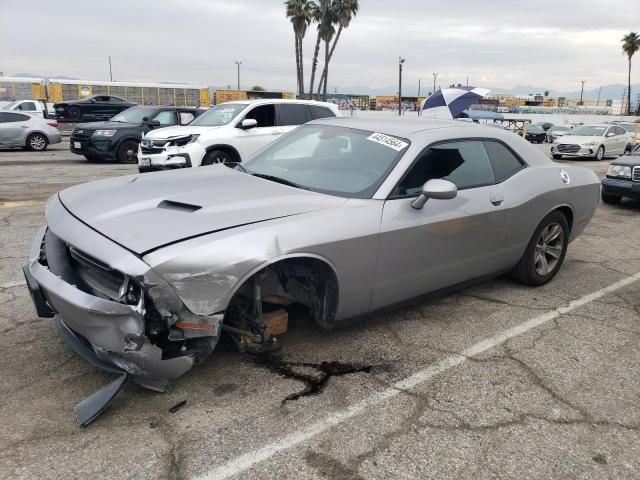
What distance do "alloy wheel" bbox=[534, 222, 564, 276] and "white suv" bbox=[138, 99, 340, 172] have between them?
5670mm

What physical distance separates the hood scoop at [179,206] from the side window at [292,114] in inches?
287

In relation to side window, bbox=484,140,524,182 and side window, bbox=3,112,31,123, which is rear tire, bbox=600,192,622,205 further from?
side window, bbox=3,112,31,123

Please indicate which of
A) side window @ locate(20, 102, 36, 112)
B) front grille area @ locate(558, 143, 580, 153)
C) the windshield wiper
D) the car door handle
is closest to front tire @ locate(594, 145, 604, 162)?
front grille area @ locate(558, 143, 580, 153)

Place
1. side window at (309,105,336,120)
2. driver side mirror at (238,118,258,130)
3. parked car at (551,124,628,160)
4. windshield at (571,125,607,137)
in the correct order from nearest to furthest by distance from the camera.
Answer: driver side mirror at (238,118,258,130)
side window at (309,105,336,120)
parked car at (551,124,628,160)
windshield at (571,125,607,137)

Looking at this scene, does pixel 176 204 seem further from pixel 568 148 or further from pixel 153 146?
pixel 568 148

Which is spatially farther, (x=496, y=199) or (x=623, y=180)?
(x=623, y=180)

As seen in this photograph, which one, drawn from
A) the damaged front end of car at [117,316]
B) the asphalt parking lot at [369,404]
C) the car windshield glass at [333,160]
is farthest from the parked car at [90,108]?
the damaged front end of car at [117,316]

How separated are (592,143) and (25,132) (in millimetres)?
Result: 18936

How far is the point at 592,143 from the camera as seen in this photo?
1870 cm

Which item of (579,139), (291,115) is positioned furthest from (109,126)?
(579,139)

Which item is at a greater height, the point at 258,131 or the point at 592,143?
the point at 258,131

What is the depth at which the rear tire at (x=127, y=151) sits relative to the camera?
524 inches

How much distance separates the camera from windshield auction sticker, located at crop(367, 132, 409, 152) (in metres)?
3.68

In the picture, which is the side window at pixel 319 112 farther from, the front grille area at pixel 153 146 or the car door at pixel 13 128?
the car door at pixel 13 128
